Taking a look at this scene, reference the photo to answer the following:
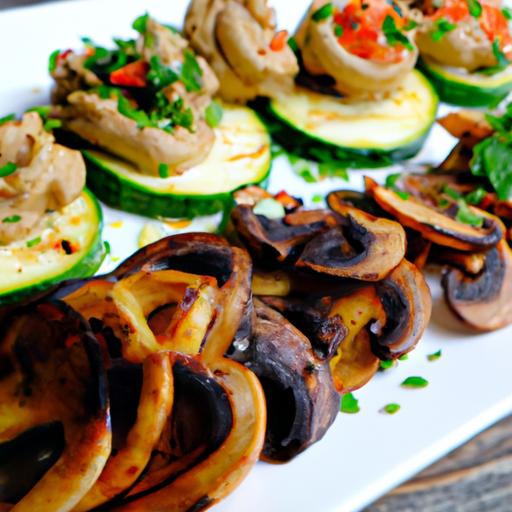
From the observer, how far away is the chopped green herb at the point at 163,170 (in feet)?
12.0

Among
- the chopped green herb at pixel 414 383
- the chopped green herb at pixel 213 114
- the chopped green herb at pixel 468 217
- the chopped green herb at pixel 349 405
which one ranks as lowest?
the chopped green herb at pixel 349 405

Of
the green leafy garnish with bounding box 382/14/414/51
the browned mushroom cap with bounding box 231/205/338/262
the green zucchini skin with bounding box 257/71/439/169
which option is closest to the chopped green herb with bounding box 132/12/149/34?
the green zucchini skin with bounding box 257/71/439/169

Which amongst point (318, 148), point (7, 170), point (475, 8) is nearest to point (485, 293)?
point (318, 148)

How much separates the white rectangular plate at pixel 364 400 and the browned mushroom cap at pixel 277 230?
496mm

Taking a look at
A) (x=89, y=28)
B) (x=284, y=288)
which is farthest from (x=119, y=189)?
(x=89, y=28)

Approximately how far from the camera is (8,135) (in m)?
3.18

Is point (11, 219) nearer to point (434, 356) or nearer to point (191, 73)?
point (191, 73)

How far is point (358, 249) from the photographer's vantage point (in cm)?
319

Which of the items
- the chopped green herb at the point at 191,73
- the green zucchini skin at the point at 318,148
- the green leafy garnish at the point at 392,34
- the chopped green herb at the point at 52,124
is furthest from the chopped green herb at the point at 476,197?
the chopped green herb at the point at 52,124

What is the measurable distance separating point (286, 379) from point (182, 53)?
79.0 inches

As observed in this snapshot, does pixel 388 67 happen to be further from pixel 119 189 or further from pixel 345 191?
pixel 119 189

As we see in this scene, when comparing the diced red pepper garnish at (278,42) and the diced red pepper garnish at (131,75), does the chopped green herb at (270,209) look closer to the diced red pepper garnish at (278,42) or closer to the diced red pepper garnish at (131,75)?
the diced red pepper garnish at (131,75)

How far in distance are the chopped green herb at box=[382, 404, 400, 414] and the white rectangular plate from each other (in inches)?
0.8

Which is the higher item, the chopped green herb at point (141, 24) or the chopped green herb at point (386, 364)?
the chopped green herb at point (141, 24)
